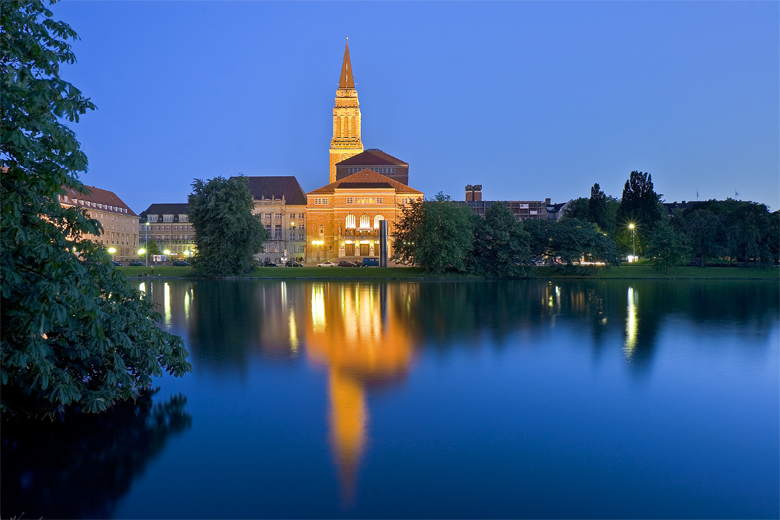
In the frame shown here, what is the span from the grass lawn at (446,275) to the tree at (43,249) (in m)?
54.7

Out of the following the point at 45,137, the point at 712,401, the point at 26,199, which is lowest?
the point at 712,401

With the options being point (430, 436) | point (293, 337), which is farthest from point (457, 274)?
point (430, 436)

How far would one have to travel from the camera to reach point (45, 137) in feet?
33.0

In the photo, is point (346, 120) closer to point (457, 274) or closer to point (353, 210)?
point (353, 210)

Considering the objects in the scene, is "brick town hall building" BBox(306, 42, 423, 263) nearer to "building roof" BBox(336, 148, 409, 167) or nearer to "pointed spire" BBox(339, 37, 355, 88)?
"building roof" BBox(336, 148, 409, 167)

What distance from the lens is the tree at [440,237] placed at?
65.9 m

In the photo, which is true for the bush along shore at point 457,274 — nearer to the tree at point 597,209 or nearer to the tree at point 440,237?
the tree at point 440,237

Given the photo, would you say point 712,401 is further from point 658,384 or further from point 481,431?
point 481,431

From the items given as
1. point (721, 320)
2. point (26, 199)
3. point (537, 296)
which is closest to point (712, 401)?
point (26, 199)

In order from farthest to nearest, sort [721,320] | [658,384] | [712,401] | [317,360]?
1. [721,320]
2. [317,360]
3. [658,384]
4. [712,401]

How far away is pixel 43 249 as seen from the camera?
30.4ft

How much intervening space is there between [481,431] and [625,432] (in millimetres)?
2566

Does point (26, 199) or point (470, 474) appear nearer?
point (470, 474)

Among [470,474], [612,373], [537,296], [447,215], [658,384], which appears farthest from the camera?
[447,215]
